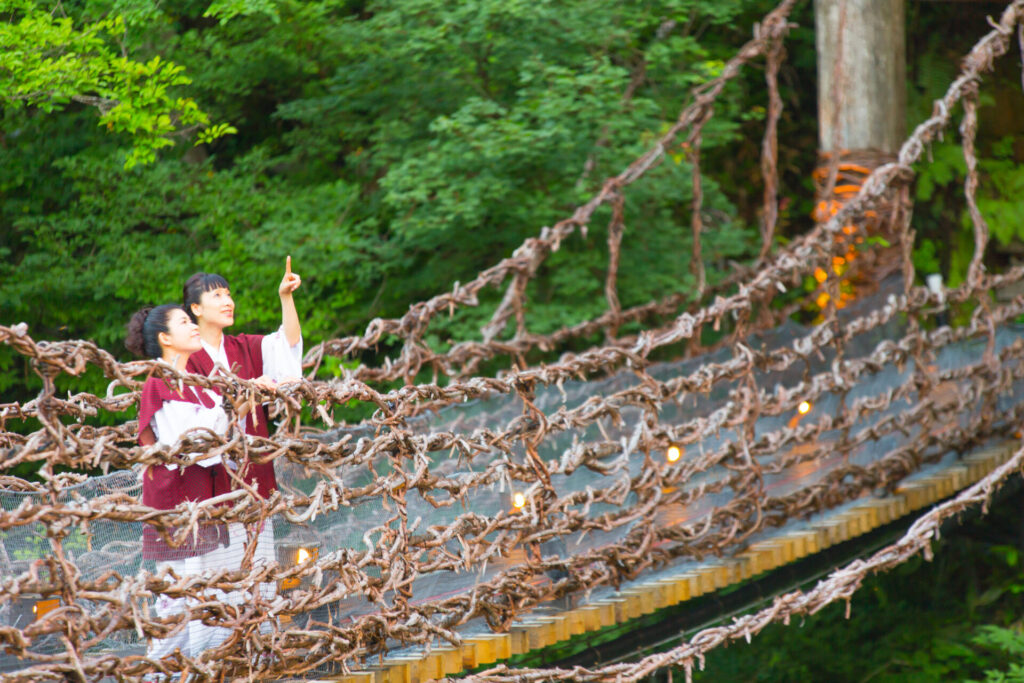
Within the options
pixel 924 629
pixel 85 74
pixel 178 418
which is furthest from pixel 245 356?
pixel 924 629

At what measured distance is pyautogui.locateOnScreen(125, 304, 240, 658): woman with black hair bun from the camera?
7.45ft

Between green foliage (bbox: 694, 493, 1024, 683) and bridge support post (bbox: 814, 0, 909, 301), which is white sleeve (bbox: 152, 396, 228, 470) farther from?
bridge support post (bbox: 814, 0, 909, 301)

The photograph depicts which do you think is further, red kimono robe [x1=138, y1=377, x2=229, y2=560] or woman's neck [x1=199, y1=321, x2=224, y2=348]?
woman's neck [x1=199, y1=321, x2=224, y2=348]

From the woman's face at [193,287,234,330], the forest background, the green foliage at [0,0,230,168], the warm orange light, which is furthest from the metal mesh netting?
the green foliage at [0,0,230,168]

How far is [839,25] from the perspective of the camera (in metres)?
5.90

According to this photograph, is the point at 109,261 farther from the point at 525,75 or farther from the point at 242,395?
the point at 242,395

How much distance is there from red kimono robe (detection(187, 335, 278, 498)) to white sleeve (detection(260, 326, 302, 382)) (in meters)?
0.04

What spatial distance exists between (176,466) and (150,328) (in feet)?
1.15

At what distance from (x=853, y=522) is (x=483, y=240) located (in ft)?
8.52

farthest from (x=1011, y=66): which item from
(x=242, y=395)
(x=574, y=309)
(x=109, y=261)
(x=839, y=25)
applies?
Answer: (x=242, y=395)

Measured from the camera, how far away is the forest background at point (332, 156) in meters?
4.75

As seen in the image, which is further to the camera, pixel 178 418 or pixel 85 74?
pixel 85 74

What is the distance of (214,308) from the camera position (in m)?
2.62

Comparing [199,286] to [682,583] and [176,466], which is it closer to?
[176,466]
